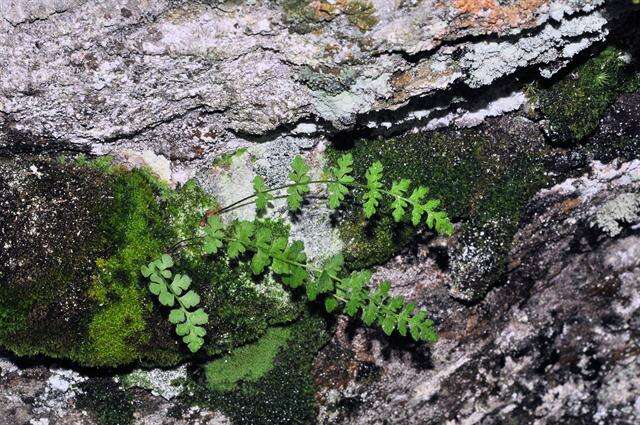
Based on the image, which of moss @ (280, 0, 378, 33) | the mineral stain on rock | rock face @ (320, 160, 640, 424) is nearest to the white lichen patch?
the mineral stain on rock

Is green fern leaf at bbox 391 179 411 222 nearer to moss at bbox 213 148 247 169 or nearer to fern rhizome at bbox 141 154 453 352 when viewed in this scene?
fern rhizome at bbox 141 154 453 352

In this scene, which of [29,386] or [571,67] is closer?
[571,67]

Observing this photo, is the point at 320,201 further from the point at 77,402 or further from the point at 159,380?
the point at 77,402

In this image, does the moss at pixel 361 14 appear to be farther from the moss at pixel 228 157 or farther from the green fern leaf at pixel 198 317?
the green fern leaf at pixel 198 317

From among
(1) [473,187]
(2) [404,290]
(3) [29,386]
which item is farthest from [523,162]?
(3) [29,386]

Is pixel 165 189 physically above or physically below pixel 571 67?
below

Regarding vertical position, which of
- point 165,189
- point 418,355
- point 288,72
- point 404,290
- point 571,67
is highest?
point 288,72

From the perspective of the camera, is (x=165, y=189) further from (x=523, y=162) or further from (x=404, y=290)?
(x=523, y=162)

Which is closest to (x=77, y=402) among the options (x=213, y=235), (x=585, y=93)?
(x=213, y=235)
